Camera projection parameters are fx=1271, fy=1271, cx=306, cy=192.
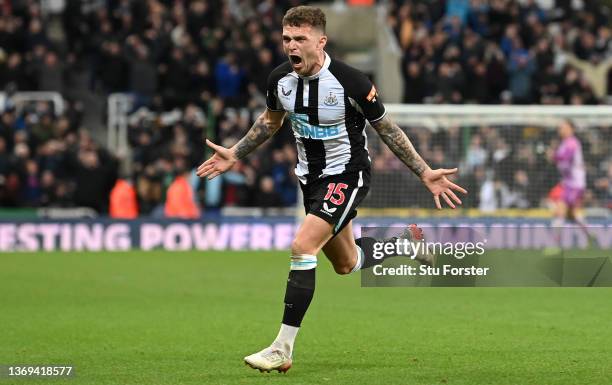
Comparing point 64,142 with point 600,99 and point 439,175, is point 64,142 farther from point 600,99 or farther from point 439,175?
point 439,175

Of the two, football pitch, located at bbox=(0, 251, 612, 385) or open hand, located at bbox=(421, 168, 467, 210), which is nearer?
football pitch, located at bbox=(0, 251, 612, 385)

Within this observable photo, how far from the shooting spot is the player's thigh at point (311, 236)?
7.95 m

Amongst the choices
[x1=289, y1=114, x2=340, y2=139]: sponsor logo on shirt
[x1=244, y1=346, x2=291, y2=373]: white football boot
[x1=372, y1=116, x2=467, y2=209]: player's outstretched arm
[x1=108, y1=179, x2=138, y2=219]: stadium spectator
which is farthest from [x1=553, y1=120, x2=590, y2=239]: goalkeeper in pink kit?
[x1=244, y1=346, x2=291, y2=373]: white football boot

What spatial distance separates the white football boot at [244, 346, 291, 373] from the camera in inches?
301

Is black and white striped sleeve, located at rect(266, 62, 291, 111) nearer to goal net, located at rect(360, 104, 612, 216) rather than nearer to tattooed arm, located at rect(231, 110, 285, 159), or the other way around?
tattooed arm, located at rect(231, 110, 285, 159)

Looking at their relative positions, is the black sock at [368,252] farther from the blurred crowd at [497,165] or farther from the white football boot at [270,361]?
the blurred crowd at [497,165]

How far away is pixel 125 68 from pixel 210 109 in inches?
70.4

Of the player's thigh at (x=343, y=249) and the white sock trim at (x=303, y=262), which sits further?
the player's thigh at (x=343, y=249)

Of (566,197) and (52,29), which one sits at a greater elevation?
(52,29)

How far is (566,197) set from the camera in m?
19.7

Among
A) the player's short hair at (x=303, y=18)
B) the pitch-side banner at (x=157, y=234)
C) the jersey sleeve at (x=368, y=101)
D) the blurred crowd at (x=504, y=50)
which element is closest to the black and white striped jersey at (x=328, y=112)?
the jersey sleeve at (x=368, y=101)

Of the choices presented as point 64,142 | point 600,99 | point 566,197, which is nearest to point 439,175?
point 566,197

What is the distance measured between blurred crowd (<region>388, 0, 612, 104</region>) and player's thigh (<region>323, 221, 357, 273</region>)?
50.9 feet

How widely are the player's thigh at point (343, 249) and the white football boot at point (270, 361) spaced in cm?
98
